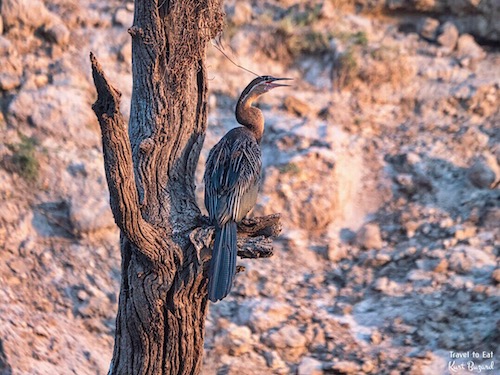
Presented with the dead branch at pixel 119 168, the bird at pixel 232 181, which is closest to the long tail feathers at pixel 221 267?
the bird at pixel 232 181

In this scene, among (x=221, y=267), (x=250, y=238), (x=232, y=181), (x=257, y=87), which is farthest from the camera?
(x=257, y=87)

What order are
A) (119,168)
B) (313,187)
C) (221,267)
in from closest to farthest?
(119,168), (221,267), (313,187)

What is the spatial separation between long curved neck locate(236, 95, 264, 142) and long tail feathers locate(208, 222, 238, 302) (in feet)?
4.51

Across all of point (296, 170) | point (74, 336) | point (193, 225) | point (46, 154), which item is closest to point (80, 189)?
point (46, 154)

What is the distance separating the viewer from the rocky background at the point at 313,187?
278 inches

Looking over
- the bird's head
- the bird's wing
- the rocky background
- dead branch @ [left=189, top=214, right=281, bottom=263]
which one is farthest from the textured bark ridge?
the rocky background

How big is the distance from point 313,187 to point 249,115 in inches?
113

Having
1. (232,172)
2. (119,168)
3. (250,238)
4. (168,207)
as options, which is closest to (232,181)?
(232,172)

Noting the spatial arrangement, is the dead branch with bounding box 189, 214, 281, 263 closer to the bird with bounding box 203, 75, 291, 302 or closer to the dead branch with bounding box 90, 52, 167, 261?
the bird with bounding box 203, 75, 291, 302

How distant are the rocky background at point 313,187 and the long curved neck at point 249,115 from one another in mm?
2148

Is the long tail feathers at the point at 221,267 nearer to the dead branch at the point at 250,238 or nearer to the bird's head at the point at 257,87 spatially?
the dead branch at the point at 250,238

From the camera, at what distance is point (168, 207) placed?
488 centimetres

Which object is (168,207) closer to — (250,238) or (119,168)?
(250,238)

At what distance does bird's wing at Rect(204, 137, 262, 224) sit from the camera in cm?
544
